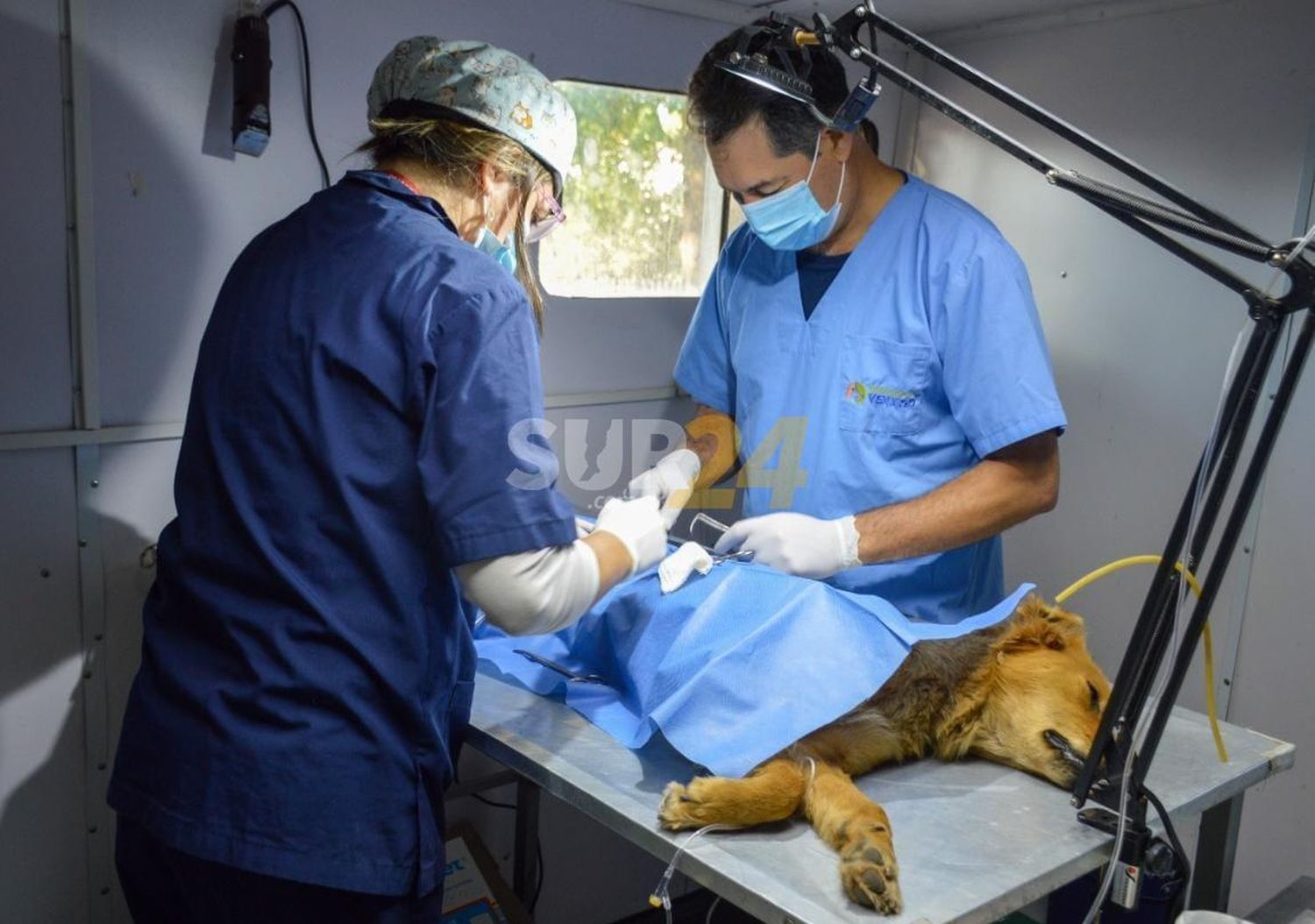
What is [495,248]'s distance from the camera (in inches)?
65.6

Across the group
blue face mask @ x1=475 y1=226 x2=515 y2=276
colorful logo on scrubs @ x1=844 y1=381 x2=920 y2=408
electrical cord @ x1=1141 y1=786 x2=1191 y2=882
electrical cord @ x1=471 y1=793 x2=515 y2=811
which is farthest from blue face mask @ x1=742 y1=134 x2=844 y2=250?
electrical cord @ x1=471 y1=793 x2=515 y2=811

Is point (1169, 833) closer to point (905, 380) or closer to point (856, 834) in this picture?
point (856, 834)

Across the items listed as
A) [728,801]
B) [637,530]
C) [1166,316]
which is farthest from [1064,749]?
[1166,316]

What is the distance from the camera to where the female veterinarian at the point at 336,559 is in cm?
128

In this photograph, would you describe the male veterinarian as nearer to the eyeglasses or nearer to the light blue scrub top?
the light blue scrub top

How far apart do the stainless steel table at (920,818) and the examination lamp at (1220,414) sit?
7 cm

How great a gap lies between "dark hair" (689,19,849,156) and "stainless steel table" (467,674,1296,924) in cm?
105

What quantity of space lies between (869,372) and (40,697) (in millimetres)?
1580

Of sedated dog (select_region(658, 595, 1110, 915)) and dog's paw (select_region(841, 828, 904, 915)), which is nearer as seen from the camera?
dog's paw (select_region(841, 828, 904, 915))

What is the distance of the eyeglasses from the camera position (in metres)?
1.65

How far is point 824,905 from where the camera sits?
1276 mm

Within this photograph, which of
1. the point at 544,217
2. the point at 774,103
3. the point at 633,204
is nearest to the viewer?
the point at 544,217

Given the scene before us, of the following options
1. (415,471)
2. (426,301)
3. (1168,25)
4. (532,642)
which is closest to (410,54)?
(426,301)

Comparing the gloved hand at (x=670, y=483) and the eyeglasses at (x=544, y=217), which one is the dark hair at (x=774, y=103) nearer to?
the eyeglasses at (x=544, y=217)
